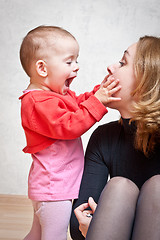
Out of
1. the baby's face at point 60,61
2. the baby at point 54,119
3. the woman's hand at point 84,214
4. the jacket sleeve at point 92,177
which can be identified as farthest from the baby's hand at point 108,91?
the woman's hand at point 84,214

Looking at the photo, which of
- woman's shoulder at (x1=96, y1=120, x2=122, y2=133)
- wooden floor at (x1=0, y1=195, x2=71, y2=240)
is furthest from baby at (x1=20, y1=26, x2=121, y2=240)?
wooden floor at (x1=0, y1=195, x2=71, y2=240)

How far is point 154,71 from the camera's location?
1.38 meters

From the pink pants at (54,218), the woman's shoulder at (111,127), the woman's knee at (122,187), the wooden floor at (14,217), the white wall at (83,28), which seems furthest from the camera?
the white wall at (83,28)

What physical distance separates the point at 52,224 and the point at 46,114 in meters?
0.46

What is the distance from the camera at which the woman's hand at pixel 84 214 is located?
4.40 ft

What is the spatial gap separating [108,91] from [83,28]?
1877 millimetres

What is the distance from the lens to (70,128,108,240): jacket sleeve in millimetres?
1443

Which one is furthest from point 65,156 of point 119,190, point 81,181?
point 119,190

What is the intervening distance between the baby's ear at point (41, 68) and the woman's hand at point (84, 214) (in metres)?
0.58

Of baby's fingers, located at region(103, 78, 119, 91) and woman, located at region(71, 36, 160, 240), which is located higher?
baby's fingers, located at region(103, 78, 119, 91)

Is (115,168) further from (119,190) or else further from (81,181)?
(119,190)

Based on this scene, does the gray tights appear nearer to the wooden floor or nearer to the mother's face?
the mother's face

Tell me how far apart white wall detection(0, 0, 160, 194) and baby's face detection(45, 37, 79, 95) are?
1.71 metres

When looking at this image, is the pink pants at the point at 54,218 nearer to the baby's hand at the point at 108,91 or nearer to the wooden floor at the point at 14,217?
the baby's hand at the point at 108,91
